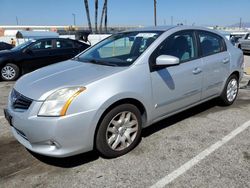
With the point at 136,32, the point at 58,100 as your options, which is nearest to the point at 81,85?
the point at 58,100

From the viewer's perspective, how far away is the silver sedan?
9.76 feet

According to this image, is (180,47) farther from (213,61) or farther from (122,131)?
(122,131)

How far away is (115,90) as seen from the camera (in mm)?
3201

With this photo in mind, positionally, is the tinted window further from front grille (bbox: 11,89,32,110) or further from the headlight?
the headlight

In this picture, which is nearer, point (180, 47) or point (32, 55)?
point (180, 47)

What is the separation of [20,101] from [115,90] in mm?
1078

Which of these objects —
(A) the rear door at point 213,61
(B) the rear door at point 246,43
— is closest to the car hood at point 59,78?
(A) the rear door at point 213,61

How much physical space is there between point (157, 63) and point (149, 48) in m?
0.24

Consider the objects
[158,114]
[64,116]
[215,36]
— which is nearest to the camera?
[64,116]

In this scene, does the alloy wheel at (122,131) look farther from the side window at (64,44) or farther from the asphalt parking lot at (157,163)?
the side window at (64,44)

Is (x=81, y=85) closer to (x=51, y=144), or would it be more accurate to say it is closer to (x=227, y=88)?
(x=51, y=144)

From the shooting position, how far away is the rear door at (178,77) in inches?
146

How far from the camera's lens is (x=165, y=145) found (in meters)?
3.75

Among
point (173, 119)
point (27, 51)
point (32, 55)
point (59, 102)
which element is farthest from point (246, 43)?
point (59, 102)
